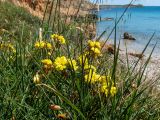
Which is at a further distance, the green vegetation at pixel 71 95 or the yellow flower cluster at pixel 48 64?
the yellow flower cluster at pixel 48 64

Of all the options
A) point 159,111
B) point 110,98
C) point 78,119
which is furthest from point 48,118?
point 159,111

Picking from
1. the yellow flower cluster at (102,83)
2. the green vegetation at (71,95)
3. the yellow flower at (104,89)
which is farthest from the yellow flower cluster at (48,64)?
the yellow flower at (104,89)

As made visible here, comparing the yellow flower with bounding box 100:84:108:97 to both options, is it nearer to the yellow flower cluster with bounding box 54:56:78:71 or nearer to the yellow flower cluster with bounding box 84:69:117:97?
the yellow flower cluster with bounding box 84:69:117:97

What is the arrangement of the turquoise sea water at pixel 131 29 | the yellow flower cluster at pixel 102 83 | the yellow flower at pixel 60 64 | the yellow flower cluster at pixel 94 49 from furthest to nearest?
1. the turquoise sea water at pixel 131 29
2. the yellow flower cluster at pixel 94 49
3. the yellow flower at pixel 60 64
4. the yellow flower cluster at pixel 102 83

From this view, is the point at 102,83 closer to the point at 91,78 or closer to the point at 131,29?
the point at 91,78

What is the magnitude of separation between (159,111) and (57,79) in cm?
72

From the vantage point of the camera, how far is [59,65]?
2.75 meters

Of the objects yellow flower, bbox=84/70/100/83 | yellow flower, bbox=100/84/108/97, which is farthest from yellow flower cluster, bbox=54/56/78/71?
yellow flower, bbox=100/84/108/97

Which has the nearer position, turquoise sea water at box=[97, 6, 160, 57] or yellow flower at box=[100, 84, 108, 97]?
yellow flower at box=[100, 84, 108, 97]

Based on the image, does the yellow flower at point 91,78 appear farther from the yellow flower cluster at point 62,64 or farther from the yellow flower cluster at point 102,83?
the yellow flower cluster at point 62,64

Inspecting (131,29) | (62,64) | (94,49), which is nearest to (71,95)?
(62,64)

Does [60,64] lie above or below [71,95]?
above

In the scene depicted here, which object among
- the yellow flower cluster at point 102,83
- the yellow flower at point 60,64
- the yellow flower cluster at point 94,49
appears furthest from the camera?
the yellow flower cluster at point 94,49

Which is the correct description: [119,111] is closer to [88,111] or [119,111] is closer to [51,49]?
[88,111]
